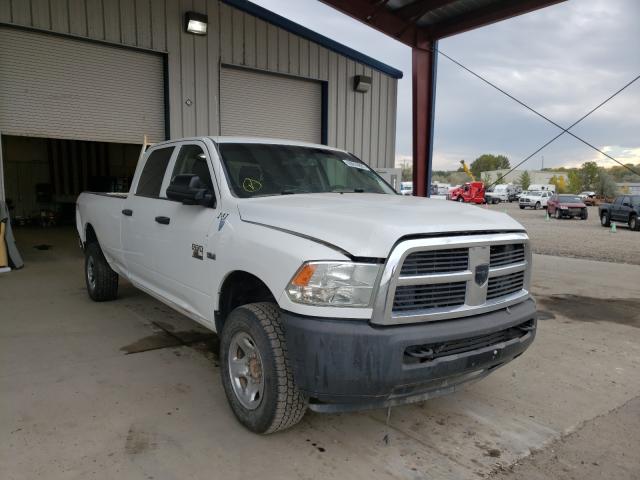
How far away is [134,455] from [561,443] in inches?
101

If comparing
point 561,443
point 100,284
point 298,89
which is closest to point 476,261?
point 561,443

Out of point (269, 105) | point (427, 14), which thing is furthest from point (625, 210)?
point (269, 105)

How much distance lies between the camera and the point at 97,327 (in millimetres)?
5141

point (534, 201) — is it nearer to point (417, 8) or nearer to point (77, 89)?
point (417, 8)

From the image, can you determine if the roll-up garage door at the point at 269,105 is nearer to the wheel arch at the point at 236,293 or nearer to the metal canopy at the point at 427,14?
the metal canopy at the point at 427,14

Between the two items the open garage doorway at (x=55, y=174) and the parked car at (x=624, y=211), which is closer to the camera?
the open garage doorway at (x=55, y=174)

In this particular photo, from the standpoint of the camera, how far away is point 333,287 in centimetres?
253

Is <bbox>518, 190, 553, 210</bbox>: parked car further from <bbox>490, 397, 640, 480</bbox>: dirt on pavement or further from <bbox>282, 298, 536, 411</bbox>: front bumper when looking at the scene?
<bbox>282, 298, 536, 411</bbox>: front bumper

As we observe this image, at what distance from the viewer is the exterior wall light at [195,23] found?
31.9ft

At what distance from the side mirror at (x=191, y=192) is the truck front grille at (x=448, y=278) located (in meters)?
1.59

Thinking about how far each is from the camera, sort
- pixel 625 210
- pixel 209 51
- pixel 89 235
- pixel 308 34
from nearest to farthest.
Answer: pixel 89 235 < pixel 209 51 < pixel 308 34 < pixel 625 210

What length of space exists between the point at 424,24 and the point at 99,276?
8.34 m

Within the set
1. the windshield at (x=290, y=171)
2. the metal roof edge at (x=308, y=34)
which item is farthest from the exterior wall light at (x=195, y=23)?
the windshield at (x=290, y=171)

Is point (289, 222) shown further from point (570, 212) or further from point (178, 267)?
point (570, 212)
